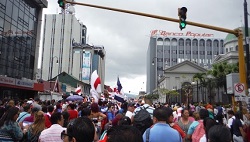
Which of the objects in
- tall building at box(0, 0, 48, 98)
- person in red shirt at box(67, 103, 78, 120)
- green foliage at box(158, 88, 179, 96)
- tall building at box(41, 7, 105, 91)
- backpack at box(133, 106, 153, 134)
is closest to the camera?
backpack at box(133, 106, 153, 134)

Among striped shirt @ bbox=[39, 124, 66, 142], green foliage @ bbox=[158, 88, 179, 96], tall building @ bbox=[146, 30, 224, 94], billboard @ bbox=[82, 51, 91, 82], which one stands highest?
tall building @ bbox=[146, 30, 224, 94]

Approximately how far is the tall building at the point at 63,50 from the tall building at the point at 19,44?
234 ft

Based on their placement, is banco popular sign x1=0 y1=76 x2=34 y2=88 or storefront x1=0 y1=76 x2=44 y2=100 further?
storefront x1=0 y1=76 x2=44 y2=100

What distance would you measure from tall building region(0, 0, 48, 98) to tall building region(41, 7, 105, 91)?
234 ft

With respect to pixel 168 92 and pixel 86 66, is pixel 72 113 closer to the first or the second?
pixel 168 92

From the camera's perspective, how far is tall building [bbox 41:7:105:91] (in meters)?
112

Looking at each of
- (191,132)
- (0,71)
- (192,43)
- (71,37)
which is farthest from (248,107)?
(192,43)

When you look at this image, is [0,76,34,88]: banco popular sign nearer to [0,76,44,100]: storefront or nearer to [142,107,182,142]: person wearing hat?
[0,76,44,100]: storefront

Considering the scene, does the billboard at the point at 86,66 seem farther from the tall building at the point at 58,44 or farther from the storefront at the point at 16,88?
the storefront at the point at 16,88

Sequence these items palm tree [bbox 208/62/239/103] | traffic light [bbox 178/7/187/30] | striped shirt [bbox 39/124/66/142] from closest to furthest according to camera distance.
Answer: striped shirt [bbox 39/124/66/142]
traffic light [bbox 178/7/187/30]
palm tree [bbox 208/62/239/103]

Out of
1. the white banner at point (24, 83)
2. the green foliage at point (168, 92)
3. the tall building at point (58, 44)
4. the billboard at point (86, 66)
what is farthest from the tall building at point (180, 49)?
the white banner at point (24, 83)

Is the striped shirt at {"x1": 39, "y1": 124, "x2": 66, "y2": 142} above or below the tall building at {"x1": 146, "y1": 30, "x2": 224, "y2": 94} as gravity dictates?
below

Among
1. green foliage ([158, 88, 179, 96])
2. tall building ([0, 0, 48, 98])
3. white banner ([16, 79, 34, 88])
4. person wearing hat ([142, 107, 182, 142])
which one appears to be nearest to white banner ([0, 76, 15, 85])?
tall building ([0, 0, 48, 98])

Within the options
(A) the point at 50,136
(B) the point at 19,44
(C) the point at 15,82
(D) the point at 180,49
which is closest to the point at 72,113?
(A) the point at 50,136
